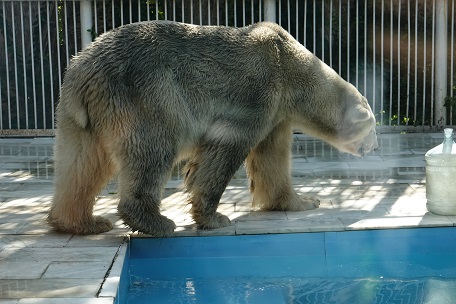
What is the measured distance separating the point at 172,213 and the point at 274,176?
806 mm

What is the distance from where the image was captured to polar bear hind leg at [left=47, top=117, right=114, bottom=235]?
544 cm

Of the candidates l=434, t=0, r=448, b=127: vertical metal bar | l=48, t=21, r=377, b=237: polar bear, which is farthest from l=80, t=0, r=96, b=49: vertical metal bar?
l=48, t=21, r=377, b=237: polar bear

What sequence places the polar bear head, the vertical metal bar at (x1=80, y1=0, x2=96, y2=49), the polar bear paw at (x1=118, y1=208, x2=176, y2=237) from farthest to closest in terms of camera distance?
1. the vertical metal bar at (x1=80, y1=0, x2=96, y2=49)
2. the polar bear head
3. the polar bear paw at (x1=118, y1=208, x2=176, y2=237)

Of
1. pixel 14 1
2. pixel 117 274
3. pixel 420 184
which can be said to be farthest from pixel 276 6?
pixel 117 274

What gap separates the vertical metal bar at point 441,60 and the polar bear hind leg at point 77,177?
250 inches

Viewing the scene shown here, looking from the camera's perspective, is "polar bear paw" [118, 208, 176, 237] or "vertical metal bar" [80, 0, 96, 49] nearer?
"polar bear paw" [118, 208, 176, 237]

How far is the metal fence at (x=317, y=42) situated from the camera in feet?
35.7

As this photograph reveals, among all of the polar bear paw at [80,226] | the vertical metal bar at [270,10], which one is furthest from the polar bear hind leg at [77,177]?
the vertical metal bar at [270,10]

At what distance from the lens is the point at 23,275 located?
15.4 ft

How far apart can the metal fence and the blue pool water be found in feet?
17.5

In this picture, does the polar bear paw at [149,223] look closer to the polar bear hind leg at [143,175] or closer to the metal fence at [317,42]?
the polar bear hind leg at [143,175]

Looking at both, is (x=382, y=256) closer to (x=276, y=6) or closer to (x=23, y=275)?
(x=23, y=275)

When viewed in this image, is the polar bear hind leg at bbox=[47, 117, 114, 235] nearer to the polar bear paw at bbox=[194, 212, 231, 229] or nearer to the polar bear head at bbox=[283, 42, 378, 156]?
the polar bear paw at bbox=[194, 212, 231, 229]

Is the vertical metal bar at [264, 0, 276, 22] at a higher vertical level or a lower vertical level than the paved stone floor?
higher
